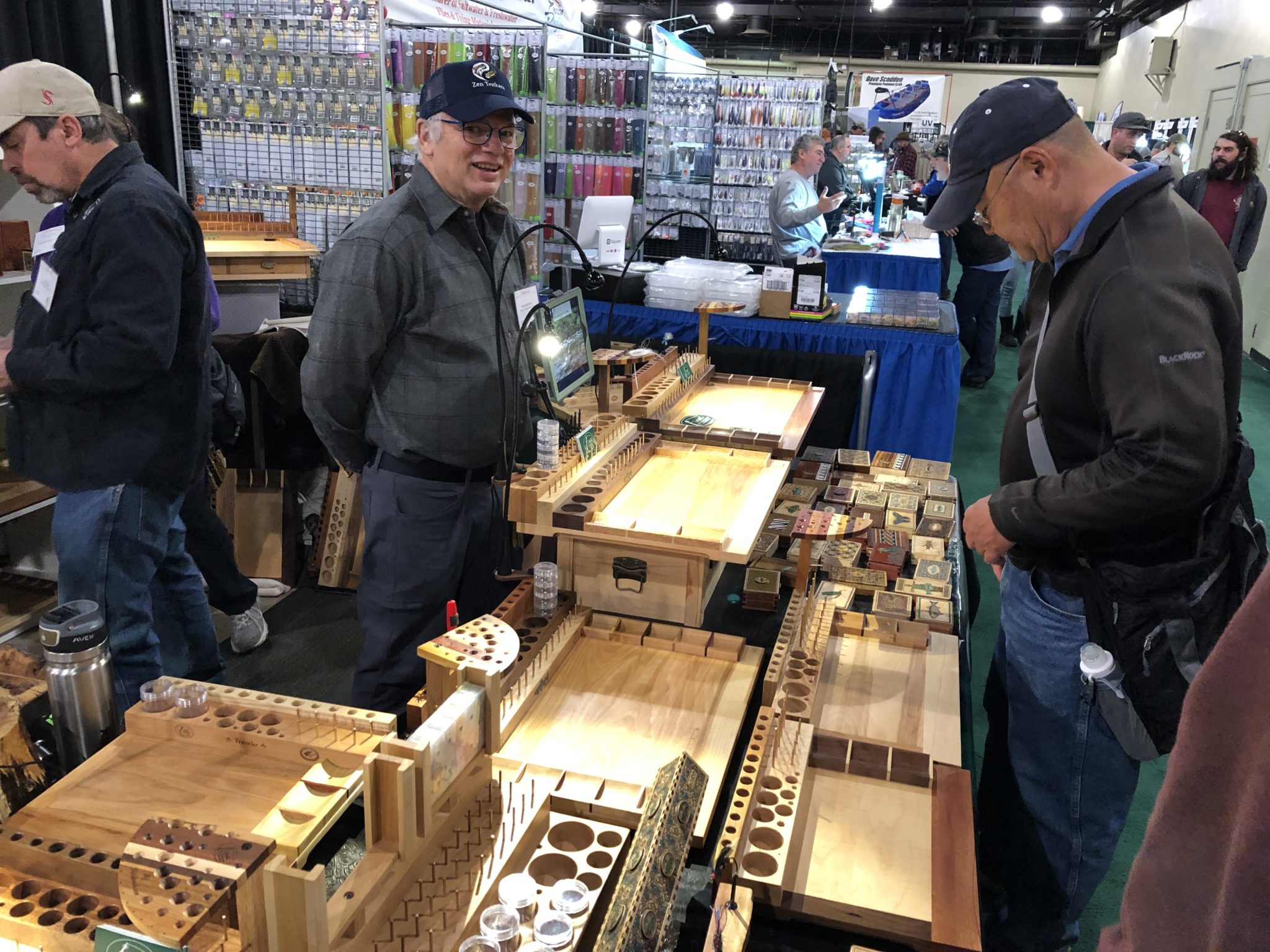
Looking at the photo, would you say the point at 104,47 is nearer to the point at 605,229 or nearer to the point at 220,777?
the point at 605,229

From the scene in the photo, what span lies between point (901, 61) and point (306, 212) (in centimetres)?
2059

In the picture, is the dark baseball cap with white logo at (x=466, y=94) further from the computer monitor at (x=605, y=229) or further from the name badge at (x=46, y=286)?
the computer monitor at (x=605, y=229)

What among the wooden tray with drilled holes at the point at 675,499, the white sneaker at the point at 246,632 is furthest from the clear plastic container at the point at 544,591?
the white sneaker at the point at 246,632

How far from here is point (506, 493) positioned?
206cm

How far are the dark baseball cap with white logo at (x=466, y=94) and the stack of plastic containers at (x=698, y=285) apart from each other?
2471mm

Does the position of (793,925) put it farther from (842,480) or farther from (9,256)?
(9,256)

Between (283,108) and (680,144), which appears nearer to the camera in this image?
(283,108)

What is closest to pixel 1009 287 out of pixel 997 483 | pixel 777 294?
pixel 997 483

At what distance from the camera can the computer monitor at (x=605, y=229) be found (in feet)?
16.3

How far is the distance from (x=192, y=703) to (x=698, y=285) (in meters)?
3.56

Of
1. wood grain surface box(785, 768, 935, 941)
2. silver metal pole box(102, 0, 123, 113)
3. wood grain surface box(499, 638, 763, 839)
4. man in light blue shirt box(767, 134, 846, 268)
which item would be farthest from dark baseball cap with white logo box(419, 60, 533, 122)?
man in light blue shirt box(767, 134, 846, 268)

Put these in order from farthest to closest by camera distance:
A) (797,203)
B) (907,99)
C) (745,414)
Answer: (907,99) < (797,203) < (745,414)

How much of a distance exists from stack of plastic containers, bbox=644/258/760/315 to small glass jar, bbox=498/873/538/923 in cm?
360

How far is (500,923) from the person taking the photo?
1186 mm
